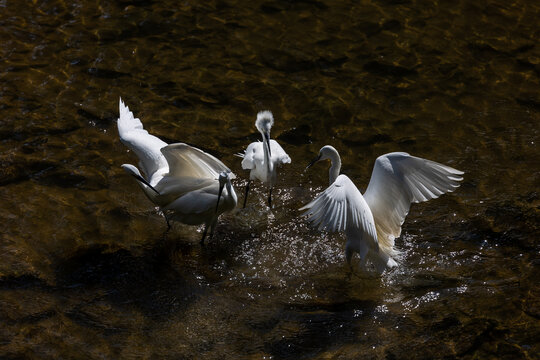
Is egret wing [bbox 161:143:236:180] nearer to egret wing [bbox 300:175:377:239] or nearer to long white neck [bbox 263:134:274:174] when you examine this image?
long white neck [bbox 263:134:274:174]

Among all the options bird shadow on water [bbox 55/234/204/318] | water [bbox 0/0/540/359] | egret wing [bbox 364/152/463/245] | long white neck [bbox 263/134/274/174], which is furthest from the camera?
long white neck [bbox 263/134/274/174]

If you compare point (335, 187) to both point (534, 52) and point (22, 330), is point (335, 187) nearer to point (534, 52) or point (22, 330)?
point (22, 330)

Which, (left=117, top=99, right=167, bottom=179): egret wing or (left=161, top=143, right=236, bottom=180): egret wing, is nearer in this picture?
(left=161, top=143, right=236, bottom=180): egret wing

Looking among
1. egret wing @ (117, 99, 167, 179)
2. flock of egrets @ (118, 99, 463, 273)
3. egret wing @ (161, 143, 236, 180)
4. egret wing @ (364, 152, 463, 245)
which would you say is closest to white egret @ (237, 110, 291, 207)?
flock of egrets @ (118, 99, 463, 273)

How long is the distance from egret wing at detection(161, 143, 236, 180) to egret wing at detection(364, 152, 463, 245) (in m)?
1.09

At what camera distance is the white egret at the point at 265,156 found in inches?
200

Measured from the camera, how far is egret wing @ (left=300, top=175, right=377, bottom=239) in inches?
160

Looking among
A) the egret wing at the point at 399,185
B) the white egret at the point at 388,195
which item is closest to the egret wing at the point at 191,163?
the white egret at the point at 388,195

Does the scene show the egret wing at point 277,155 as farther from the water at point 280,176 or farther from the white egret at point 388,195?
the white egret at point 388,195

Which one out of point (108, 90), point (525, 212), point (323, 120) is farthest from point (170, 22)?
point (525, 212)

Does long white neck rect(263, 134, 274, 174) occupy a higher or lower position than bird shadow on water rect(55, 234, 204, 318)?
higher

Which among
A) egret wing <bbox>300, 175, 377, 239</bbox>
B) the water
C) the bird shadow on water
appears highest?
egret wing <bbox>300, 175, 377, 239</bbox>

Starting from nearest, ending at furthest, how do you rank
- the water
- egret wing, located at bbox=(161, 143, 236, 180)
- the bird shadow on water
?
1. the water
2. the bird shadow on water
3. egret wing, located at bbox=(161, 143, 236, 180)

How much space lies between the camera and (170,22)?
7543 millimetres
